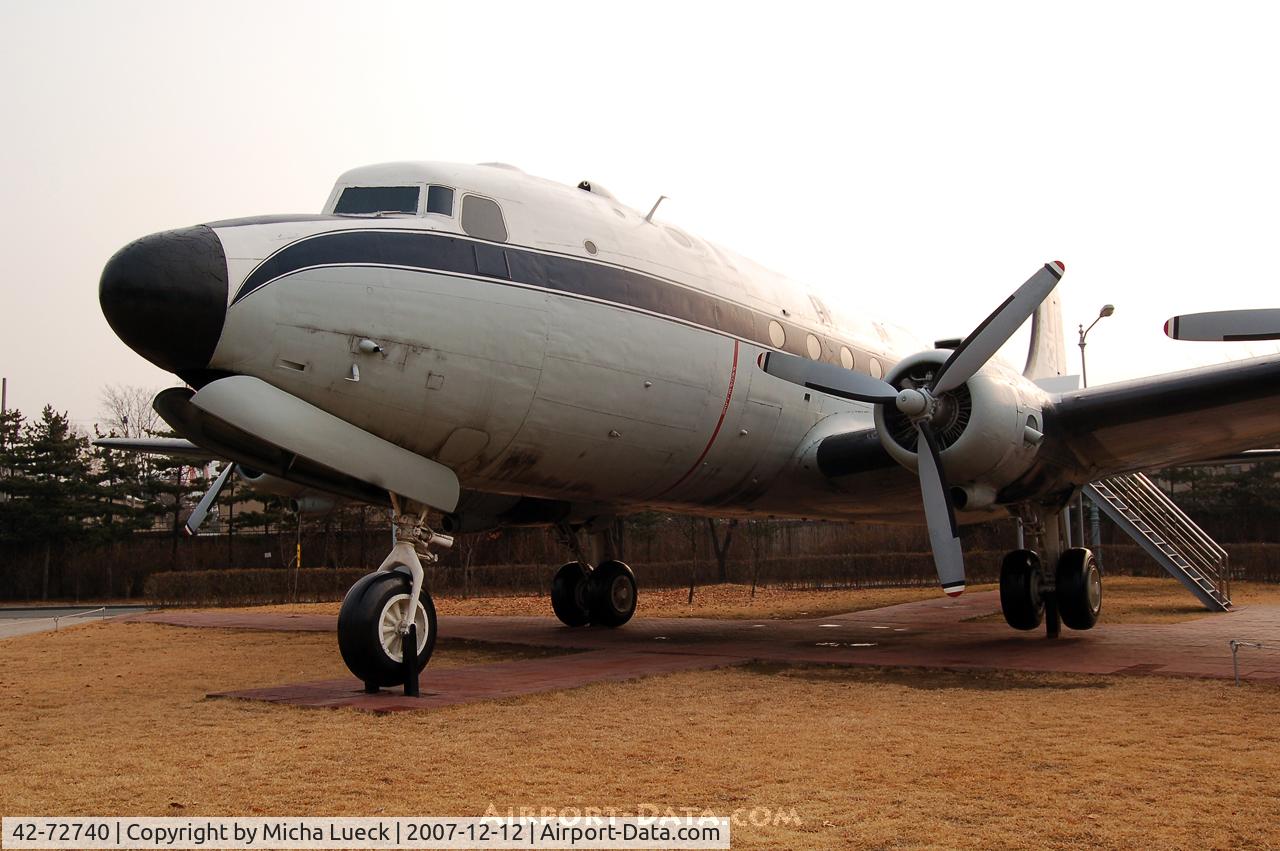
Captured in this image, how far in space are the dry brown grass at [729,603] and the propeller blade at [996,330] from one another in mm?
9368

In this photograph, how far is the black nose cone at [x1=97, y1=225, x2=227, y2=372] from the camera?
7.73 meters

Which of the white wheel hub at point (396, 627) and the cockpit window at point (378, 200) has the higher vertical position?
the cockpit window at point (378, 200)

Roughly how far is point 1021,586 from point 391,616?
867cm

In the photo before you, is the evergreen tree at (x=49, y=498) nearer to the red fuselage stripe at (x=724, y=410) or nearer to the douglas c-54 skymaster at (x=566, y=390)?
the douglas c-54 skymaster at (x=566, y=390)

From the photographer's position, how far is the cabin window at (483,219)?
9.72 meters

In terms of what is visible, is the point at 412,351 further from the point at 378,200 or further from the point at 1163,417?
the point at 1163,417

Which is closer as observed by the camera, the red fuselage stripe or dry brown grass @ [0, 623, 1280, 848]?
dry brown grass @ [0, 623, 1280, 848]

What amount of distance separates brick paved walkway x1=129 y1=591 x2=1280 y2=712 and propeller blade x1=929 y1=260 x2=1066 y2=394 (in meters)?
3.15

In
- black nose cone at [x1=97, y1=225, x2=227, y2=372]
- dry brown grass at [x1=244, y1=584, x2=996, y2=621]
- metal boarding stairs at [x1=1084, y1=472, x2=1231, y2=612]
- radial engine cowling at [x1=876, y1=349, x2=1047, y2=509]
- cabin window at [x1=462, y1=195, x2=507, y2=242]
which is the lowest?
dry brown grass at [x1=244, y1=584, x2=996, y2=621]

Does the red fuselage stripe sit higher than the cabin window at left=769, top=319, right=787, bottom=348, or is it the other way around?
the cabin window at left=769, top=319, right=787, bottom=348

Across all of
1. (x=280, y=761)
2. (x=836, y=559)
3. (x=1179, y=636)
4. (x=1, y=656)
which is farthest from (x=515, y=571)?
Answer: (x=280, y=761)

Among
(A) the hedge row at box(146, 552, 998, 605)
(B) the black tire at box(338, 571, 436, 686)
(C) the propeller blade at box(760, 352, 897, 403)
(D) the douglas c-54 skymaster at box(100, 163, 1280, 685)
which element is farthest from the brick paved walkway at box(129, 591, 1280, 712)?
(A) the hedge row at box(146, 552, 998, 605)

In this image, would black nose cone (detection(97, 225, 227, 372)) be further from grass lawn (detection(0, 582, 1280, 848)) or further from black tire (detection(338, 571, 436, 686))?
grass lawn (detection(0, 582, 1280, 848))

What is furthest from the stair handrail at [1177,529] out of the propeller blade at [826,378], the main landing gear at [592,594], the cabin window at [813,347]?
the propeller blade at [826,378]
